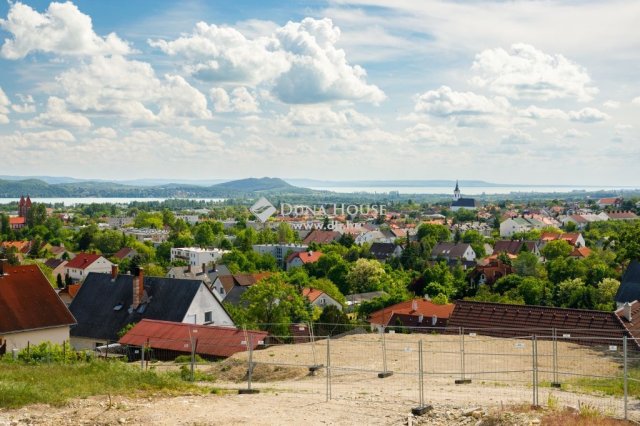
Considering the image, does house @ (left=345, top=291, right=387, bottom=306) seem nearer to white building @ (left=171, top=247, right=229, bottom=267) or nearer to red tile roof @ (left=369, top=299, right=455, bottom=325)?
red tile roof @ (left=369, top=299, right=455, bottom=325)

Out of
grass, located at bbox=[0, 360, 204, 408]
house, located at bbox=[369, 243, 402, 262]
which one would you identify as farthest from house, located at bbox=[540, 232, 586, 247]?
grass, located at bbox=[0, 360, 204, 408]

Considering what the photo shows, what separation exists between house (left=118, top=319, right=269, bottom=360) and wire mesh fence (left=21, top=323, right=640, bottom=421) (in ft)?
0.16

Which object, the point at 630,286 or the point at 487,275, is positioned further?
the point at 487,275

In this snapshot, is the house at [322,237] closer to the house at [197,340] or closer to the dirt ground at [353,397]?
A: the house at [197,340]

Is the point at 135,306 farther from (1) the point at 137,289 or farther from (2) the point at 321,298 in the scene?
(2) the point at 321,298

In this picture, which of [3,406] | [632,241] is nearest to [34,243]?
[632,241]

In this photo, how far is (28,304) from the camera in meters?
28.2

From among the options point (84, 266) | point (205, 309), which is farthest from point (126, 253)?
point (205, 309)

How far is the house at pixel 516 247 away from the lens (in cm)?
9462

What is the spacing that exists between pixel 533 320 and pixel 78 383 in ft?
58.8

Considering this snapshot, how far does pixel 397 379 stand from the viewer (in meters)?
17.8

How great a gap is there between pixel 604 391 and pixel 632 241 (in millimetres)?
24929

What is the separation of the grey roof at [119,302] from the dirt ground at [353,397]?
11.3m

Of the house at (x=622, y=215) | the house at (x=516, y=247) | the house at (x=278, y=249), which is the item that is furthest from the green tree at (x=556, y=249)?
the house at (x=622, y=215)
